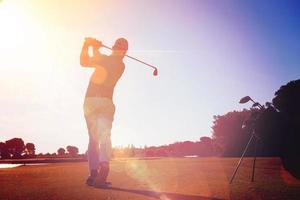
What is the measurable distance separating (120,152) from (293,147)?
42.1 m

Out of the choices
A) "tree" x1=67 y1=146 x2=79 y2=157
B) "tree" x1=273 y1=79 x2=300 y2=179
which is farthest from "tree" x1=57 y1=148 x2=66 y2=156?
"tree" x1=273 y1=79 x2=300 y2=179

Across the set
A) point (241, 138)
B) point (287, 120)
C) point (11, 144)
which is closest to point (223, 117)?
point (241, 138)

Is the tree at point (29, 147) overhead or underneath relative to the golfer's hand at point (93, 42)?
underneath

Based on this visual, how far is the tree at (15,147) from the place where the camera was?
41.8m

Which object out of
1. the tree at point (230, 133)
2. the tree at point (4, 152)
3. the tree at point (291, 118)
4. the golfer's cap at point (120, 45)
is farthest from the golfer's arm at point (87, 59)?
the tree at point (4, 152)

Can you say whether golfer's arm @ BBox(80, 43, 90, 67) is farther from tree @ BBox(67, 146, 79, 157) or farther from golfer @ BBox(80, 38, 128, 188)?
tree @ BBox(67, 146, 79, 157)

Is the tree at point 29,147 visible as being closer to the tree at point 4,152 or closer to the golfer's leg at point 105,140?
the tree at point 4,152

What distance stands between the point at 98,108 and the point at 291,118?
5.54 metres

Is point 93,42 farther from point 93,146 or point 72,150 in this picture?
point 72,150

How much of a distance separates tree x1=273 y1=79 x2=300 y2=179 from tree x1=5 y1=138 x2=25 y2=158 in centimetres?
3861

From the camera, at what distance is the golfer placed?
717cm

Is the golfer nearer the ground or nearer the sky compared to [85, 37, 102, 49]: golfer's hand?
nearer the ground

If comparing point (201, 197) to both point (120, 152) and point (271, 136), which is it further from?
point (120, 152)

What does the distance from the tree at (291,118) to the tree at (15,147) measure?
38609 millimetres
